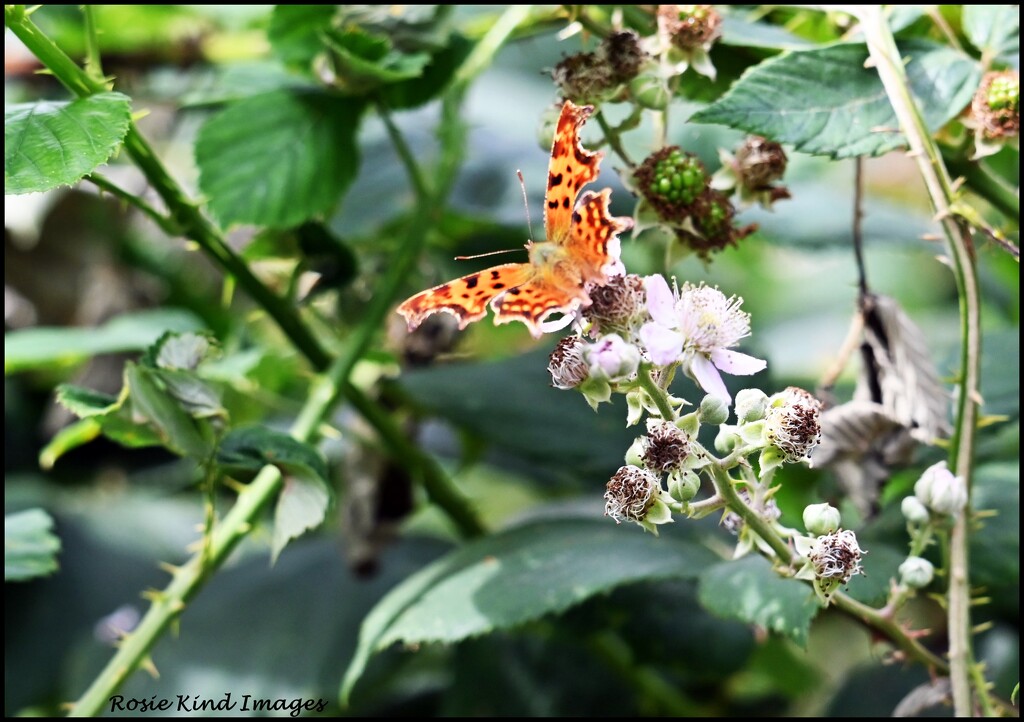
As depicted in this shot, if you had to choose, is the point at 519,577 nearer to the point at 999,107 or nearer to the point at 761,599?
the point at 761,599

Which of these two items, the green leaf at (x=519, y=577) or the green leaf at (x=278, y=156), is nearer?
the green leaf at (x=519, y=577)

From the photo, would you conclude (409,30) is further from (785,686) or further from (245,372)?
(785,686)

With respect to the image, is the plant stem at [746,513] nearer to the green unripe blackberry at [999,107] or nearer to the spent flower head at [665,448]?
the spent flower head at [665,448]

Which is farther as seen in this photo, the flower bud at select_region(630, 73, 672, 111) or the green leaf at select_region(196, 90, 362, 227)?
the green leaf at select_region(196, 90, 362, 227)

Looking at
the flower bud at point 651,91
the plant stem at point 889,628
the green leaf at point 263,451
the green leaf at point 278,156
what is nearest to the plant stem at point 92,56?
the green leaf at point 278,156

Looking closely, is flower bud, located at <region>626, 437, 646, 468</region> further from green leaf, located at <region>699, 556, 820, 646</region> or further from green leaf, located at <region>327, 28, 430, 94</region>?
green leaf, located at <region>327, 28, 430, 94</region>

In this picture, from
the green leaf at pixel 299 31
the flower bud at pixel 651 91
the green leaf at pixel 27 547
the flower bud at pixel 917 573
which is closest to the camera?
the flower bud at pixel 917 573

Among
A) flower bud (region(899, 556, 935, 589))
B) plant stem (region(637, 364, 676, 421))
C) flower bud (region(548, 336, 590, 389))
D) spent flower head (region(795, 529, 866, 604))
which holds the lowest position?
flower bud (region(899, 556, 935, 589))

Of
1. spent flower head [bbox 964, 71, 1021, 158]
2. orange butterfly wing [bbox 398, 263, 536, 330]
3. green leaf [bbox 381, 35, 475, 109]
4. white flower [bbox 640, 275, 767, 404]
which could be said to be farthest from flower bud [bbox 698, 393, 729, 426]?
green leaf [bbox 381, 35, 475, 109]
